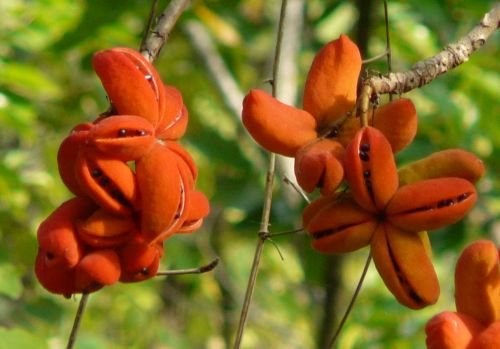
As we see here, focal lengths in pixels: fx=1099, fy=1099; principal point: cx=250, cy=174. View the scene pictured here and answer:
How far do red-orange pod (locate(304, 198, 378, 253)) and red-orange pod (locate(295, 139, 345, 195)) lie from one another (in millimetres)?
37

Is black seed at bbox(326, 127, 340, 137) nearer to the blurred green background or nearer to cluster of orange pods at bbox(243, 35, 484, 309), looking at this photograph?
cluster of orange pods at bbox(243, 35, 484, 309)

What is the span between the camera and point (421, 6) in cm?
318

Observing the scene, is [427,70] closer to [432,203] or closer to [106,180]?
[432,203]

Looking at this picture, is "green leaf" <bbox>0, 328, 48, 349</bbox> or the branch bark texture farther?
"green leaf" <bbox>0, 328, 48, 349</bbox>

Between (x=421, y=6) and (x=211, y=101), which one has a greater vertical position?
(x=421, y=6)

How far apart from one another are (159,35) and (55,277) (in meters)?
0.40

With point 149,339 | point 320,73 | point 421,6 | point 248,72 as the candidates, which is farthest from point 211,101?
point 320,73

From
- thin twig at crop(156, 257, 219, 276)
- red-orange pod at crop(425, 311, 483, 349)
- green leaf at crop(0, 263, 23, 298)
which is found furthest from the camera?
green leaf at crop(0, 263, 23, 298)

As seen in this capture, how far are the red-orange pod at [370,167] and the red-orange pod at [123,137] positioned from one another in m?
0.27

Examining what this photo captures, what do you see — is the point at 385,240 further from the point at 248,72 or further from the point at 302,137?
the point at 248,72

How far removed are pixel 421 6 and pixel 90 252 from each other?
191cm

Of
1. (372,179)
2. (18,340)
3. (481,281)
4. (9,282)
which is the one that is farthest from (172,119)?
(9,282)

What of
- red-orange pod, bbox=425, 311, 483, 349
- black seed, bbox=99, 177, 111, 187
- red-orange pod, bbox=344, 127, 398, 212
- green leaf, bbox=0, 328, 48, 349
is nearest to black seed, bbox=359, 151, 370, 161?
red-orange pod, bbox=344, 127, 398, 212

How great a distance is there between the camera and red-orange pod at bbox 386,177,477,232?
1.46 metres
